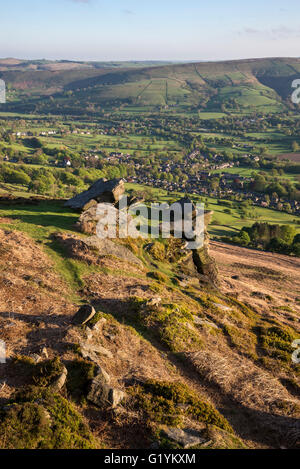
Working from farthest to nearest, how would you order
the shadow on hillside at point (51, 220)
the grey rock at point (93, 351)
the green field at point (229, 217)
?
the green field at point (229, 217) → the shadow on hillside at point (51, 220) → the grey rock at point (93, 351)

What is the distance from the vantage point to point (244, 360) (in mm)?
19422

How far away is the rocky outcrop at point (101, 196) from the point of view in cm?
3538

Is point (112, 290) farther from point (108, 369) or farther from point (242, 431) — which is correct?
point (242, 431)

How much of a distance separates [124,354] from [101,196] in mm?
22234

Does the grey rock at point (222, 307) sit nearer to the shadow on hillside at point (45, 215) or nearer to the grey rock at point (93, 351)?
the grey rock at point (93, 351)

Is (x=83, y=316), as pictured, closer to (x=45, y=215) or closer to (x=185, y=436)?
(x=185, y=436)

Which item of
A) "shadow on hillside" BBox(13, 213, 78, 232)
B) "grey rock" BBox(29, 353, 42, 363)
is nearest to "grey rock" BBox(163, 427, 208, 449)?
"grey rock" BBox(29, 353, 42, 363)

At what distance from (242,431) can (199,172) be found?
181 meters

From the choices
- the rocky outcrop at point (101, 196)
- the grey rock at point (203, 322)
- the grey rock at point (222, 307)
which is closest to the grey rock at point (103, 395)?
the grey rock at point (203, 322)

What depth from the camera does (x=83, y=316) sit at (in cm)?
1778

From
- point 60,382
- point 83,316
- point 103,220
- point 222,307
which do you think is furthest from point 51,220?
point 60,382

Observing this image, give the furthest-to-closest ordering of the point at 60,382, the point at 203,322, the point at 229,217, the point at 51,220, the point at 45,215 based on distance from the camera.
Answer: the point at 229,217, the point at 45,215, the point at 51,220, the point at 203,322, the point at 60,382

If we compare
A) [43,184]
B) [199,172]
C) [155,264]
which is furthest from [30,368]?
[199,172]

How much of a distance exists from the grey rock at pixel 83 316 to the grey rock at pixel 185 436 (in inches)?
293
